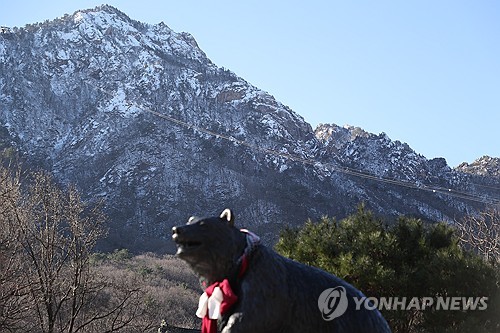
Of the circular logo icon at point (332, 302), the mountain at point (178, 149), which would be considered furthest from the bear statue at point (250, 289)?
the mountain at point (178, 149)

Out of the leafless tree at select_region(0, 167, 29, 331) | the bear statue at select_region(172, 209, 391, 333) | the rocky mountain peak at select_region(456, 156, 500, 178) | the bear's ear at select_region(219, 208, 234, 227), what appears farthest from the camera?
the rocky mountain peak at select_region(456, 156, 500, 178)

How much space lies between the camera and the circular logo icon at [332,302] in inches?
137

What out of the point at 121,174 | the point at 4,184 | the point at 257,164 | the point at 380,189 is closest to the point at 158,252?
the point at 121,174

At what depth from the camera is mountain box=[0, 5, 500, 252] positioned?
53531mm

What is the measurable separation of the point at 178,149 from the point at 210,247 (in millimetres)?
56987

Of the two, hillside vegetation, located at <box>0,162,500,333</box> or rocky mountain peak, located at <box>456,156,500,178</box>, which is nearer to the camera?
hillside vegetation, located at <box>0,162,500,333</box>

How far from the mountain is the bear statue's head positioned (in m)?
41.5

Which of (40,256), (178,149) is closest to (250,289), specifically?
(40,256)

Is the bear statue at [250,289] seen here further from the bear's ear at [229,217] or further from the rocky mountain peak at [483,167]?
the rocky mountain peak at [483,167]

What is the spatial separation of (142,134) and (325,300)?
191ft

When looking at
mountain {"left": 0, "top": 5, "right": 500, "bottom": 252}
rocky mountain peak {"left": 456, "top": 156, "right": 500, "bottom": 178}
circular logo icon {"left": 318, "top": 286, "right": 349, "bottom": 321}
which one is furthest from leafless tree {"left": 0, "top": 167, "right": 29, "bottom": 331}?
rocky mountain peak {"left": 456, "top": 156, "right": 500, "bottom": 178}

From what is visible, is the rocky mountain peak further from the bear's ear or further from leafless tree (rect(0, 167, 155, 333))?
the bear's ear

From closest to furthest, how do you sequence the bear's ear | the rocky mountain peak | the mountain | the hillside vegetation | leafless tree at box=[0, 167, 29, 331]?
the bear's ear → the hillside vegetation → leafless tree at box=[0, 167, 29, 331] → the mountain → the rocky mountain peak

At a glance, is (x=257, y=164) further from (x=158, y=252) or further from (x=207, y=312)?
(x=207, y=312)
